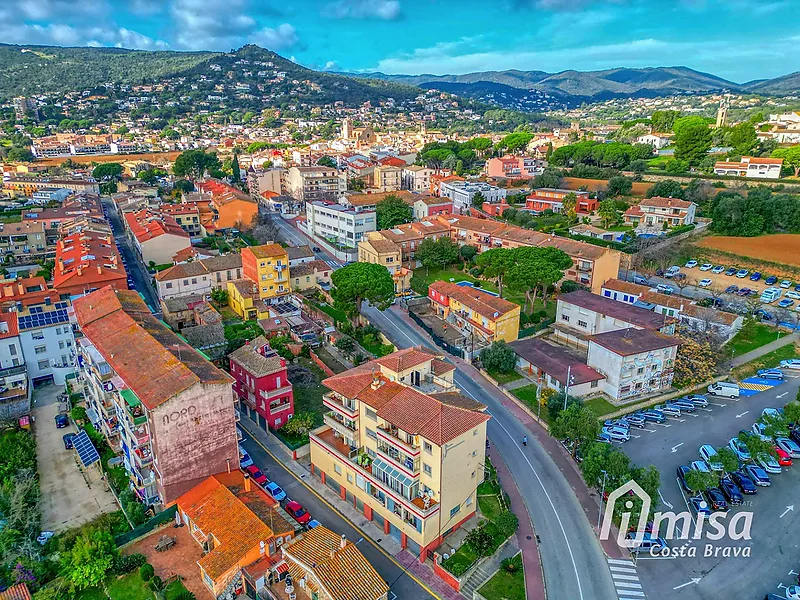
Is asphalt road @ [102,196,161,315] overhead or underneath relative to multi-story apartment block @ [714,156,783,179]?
underneath

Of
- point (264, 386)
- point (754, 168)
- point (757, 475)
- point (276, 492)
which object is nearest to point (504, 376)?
point (757, 475)

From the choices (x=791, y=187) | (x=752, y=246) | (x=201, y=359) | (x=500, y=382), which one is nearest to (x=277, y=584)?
(x=201, y=359)

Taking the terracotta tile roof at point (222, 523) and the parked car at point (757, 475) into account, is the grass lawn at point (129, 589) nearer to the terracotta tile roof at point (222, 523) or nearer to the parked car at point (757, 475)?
the terracotta tile roof at point (222, 523)

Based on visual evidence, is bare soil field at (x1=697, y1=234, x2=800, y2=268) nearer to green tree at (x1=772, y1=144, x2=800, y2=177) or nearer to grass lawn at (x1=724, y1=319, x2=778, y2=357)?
grass lawn at (x1=724, y1=319, x2=778, y2=357)

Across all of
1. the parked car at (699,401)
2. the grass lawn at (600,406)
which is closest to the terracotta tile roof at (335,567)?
the grass lawn at (600,406)

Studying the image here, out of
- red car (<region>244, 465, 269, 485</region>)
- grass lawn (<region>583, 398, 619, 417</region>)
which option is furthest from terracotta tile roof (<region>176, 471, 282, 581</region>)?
grass lawn (<region>583, 398, 619, 417</region>)

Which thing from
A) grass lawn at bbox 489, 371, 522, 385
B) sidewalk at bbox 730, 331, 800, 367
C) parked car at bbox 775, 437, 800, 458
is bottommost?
parked car at bbox 775, 437, 800, 458

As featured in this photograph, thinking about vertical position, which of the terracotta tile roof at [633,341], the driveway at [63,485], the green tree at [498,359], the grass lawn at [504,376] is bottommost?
the driveway at [63,485]
